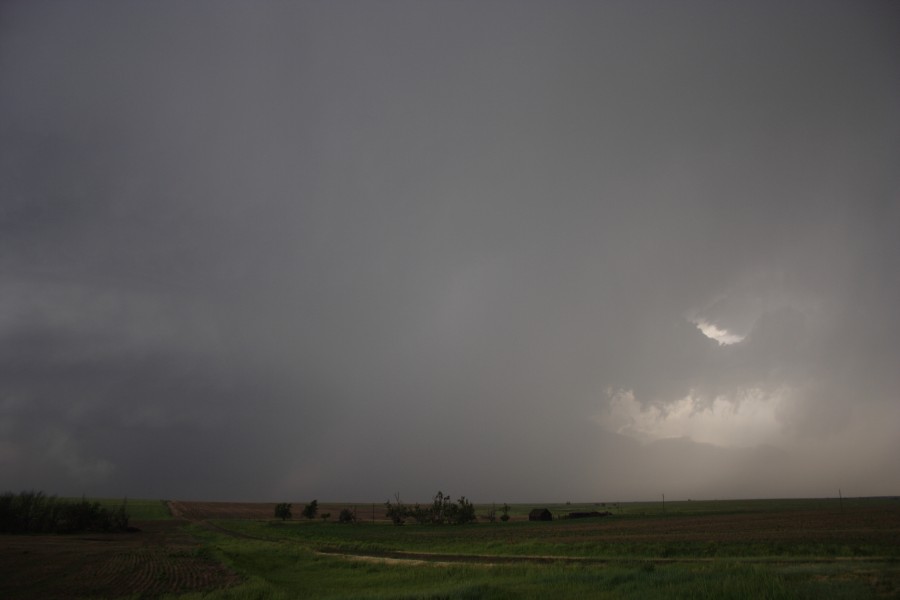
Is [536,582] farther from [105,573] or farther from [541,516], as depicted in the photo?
[541,516]

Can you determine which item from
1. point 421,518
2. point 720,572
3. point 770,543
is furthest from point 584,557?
point 421,518

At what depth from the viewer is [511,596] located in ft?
59.4

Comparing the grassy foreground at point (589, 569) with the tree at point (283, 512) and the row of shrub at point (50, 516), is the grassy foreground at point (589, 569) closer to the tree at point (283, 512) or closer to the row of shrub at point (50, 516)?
the row of shrub at point (50, 516)

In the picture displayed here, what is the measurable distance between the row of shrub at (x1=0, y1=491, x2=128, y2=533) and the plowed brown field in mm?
36452

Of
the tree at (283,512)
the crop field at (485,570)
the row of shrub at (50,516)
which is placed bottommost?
the tree at (283,512)

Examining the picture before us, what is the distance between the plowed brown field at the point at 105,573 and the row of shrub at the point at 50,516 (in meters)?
36.5

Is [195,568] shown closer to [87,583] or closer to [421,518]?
[87,583]

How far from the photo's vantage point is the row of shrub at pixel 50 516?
254 ft

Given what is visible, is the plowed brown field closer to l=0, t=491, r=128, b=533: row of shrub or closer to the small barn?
l=0, t=491, r=128, b=533: row of shrub

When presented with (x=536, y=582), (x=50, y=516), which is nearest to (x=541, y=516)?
(x=536, y=582)

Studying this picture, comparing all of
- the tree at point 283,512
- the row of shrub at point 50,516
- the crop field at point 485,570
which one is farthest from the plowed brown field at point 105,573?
the tree at point 283,512

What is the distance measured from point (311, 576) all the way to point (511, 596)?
756 inches

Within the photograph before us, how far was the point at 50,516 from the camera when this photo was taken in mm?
81688

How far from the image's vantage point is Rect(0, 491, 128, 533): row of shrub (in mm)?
77500
